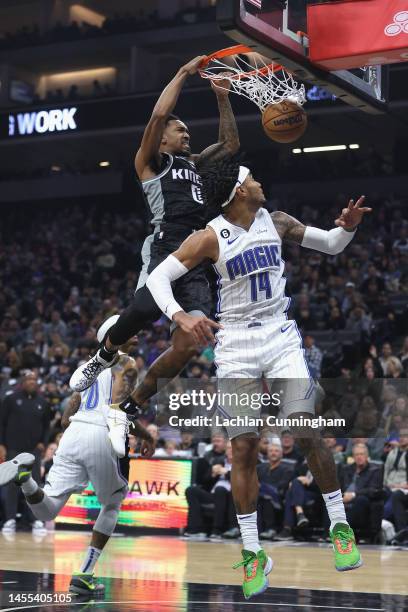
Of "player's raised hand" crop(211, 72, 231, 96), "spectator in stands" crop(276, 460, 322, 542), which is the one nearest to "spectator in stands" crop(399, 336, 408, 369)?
"spectator in stands" crop(276, 460, 322, 542)

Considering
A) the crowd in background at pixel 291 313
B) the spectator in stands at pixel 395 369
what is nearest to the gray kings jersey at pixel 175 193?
the crowd in background at pixel 291 313

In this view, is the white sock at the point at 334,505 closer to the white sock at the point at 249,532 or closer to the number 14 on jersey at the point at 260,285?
the white sock at the point at 249,532

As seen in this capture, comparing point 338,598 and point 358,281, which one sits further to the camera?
point 358,281

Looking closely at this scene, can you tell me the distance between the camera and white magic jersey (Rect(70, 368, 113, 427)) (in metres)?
8.82

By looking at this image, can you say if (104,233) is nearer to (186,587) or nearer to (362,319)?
(362,319)

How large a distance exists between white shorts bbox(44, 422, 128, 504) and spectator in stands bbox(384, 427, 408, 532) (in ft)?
17.4

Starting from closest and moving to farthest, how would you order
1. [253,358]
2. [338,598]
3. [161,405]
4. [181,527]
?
[253,358] < [338,598] < [181,527] < [161,405]

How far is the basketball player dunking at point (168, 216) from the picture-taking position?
7395 mm

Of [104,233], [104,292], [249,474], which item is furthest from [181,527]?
[104,233]

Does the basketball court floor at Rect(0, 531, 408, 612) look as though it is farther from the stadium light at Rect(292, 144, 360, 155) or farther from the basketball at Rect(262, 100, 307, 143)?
the stadium light at Rect(292, 144, 360, 155)

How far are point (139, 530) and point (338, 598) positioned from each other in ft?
25.3

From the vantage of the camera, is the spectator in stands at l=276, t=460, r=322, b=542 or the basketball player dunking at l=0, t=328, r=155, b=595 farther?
the spectator in stands at l=276, t=460, r=322, b=542

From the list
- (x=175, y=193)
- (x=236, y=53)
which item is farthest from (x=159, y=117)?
(x=236, y=53)

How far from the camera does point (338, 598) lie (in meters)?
7.63
